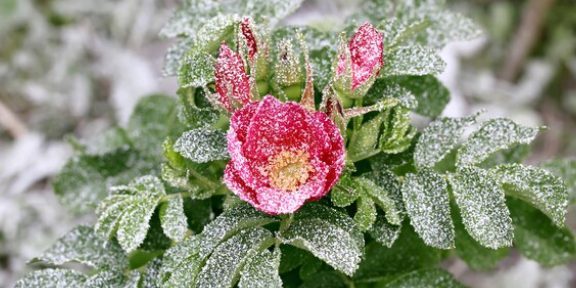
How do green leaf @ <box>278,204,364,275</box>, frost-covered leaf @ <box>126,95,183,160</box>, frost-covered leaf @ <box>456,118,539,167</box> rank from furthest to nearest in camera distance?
frost-covered leaf @ <box>126,95,183,160</box> < frost-covered leaf @ <box>456,118,539,167</box> < green leaf @ <box>278,204,364,275</box>

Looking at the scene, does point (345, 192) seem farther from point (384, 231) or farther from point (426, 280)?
point (426, 280)

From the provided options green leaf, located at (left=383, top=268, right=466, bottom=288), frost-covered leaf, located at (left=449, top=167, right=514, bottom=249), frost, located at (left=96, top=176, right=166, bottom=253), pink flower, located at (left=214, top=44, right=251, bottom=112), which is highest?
pink flower, located at (left=214, top=44, right=251, bottom=112)

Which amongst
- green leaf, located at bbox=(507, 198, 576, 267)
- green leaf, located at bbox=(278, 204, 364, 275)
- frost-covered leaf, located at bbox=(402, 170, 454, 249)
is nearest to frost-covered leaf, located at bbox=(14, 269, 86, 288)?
green leaf, located at bbox=(278, 204, 364, 275)

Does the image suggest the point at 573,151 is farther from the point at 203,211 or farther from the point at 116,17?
the point at 203,211

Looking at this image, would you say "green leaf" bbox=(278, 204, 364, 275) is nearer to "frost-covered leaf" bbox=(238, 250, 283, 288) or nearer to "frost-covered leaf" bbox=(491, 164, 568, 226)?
"frost-covered leaf" bbox=(238, 250, 283, 288)

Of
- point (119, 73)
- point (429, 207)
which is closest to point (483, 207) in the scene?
point (429, 207)

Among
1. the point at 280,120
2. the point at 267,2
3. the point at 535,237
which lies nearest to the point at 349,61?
the point at 280,120
